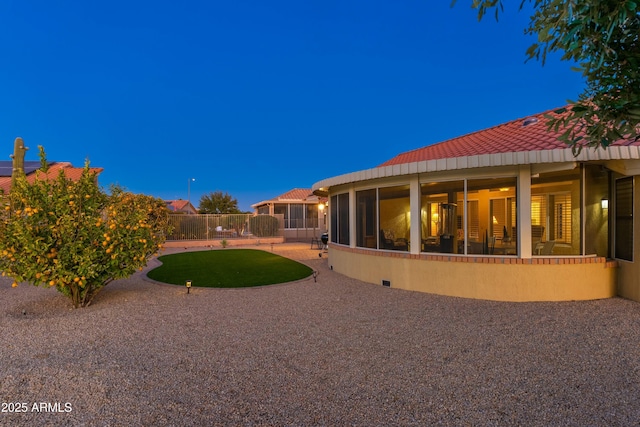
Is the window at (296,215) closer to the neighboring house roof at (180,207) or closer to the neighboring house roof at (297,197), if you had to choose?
the neighboring house roof at (297,197)

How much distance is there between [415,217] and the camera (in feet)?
26.7

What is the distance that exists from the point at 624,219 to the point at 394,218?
478cm

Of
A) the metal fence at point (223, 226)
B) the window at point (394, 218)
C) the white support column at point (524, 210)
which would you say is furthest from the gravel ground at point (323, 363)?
the metal fence at point (223, 226)

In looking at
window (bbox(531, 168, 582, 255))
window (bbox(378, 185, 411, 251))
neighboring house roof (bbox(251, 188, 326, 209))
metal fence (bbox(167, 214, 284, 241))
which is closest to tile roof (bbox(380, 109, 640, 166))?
window (bbox(531, 168, 582, 255))

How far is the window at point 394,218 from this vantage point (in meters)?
8.39

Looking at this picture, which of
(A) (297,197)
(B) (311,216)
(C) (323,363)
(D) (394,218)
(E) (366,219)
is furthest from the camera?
(A) (297,197)

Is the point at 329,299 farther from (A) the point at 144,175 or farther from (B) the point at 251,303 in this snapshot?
(A) the point at 144,175

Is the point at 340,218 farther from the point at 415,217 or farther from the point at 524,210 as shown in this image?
the point at 524,210

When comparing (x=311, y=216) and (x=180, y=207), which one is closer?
(x=311, y=216)

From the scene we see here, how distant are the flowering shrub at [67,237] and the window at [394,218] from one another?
18.6 feet

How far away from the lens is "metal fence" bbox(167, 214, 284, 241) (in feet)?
73.3

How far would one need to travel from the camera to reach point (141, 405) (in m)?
3.19

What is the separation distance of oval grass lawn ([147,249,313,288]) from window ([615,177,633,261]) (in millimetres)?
7795

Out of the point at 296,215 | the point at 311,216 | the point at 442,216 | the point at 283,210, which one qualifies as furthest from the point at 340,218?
the point at 283,210
